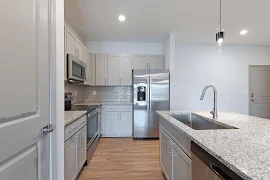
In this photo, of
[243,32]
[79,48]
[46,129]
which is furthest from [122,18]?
[243,32]

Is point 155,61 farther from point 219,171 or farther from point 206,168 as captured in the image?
point 219,171

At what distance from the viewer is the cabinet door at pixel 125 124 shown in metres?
4.67

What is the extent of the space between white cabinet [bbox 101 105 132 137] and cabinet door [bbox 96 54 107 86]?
73cm

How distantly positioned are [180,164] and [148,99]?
278cm

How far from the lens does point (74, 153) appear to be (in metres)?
2.21

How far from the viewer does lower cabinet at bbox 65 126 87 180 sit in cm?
197

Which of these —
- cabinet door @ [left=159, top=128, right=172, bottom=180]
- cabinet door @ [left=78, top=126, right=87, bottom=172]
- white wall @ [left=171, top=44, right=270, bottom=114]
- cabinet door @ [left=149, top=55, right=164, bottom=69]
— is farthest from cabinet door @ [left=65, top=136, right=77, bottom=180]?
white wall @ [left=171, top=44, right=270, bottom=114]

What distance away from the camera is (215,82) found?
5.37 metres

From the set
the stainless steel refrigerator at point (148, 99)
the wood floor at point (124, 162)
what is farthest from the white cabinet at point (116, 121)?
the wood floor at point (124, 162)

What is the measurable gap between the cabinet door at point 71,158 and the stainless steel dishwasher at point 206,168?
1.36m

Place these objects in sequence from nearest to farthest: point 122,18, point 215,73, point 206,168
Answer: point 206,168 → point 122,18 → point 215,73

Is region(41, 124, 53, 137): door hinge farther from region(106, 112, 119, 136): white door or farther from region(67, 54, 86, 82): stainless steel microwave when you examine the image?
region(106, 112, 119, 136): white door

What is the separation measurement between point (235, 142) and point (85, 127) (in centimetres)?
221

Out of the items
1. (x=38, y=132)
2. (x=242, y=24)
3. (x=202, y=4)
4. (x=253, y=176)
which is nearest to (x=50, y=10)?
(x=38, y=132)
